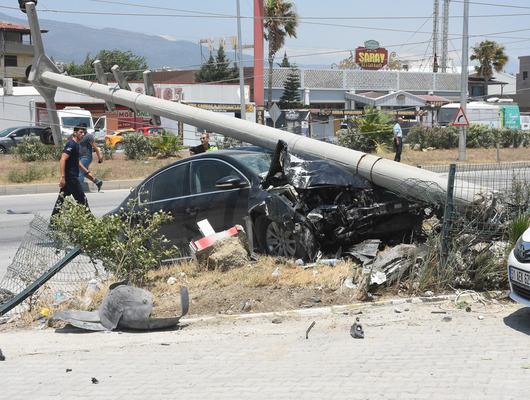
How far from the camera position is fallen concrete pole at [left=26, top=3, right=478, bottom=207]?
7.72 m

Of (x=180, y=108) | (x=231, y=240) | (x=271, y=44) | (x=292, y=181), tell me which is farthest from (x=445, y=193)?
(x=271, y=44)

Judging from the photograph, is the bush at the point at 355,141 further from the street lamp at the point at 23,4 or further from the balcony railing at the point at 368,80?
the balcony railing at the point at 368,80

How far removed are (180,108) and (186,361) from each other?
19.7 feet

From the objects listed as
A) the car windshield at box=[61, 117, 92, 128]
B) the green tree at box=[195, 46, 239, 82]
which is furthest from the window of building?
the car windshield at box=[61, 117, 92, 128]

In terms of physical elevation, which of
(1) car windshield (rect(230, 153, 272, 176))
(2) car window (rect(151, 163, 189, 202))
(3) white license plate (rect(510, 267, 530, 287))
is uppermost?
(1) car windshield (rect(230, 153, 272, 176))

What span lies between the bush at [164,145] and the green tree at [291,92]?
3229 cm

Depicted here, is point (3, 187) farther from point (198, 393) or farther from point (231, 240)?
point (198, 393)

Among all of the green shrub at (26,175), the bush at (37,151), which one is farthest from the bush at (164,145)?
the green shrub at (26,175)

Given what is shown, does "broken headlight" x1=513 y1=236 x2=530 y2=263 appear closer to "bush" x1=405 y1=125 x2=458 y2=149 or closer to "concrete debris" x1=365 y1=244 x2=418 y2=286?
"concrete debris" x1=365 y1=244 x2=418 y2=286

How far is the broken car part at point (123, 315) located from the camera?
6.15m

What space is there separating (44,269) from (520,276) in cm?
454

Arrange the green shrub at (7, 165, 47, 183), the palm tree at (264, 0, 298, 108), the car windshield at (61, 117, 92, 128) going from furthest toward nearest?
the palm tree at (264, 0, 298, 108)
the car windshield at (61, 117, 92, 128)
the green shrub at (7, 165, 47, 183)

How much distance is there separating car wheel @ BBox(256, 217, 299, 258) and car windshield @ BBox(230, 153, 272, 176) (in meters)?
0.69

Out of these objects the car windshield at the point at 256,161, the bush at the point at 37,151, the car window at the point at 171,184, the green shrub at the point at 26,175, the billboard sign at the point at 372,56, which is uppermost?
the billboard sign at the point at 372,56
